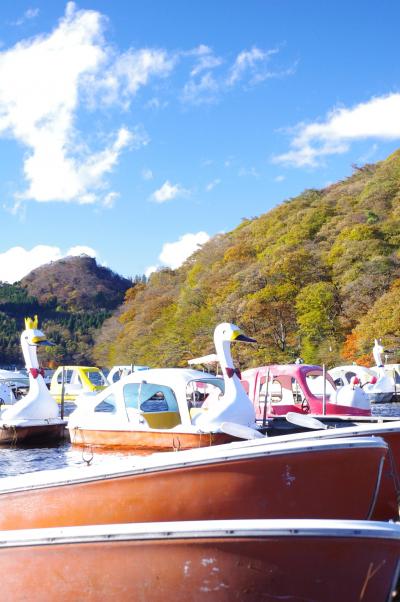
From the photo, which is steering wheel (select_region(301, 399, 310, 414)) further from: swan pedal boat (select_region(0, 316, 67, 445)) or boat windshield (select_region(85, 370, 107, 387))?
boat windshield (select_region(85, 370, 107, 387))

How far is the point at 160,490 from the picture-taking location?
21.1 feet

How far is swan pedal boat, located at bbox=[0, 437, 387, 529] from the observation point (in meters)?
6.39

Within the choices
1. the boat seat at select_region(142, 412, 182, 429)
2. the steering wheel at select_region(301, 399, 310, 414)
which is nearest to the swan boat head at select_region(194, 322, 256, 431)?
the boat seat at select_region(142, 412, 182, 429)

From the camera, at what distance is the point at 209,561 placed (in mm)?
4777

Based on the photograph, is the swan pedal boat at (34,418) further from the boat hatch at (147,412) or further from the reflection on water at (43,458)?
the boat hatch at (147,412)

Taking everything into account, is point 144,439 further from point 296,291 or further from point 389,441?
point 296,291

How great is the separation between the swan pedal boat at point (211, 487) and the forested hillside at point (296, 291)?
3829 centimetres

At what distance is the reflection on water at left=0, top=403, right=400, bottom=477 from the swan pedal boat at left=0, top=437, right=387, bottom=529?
326 inches

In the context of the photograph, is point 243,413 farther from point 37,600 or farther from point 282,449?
point 37,600

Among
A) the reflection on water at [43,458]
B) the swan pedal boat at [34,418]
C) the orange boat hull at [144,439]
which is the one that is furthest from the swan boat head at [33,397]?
the orange boat hull at [144,439]

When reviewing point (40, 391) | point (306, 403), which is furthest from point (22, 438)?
point (306, 403)

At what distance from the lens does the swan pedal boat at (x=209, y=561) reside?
4742mm

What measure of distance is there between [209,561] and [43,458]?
40.9ft

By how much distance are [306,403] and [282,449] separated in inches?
568
